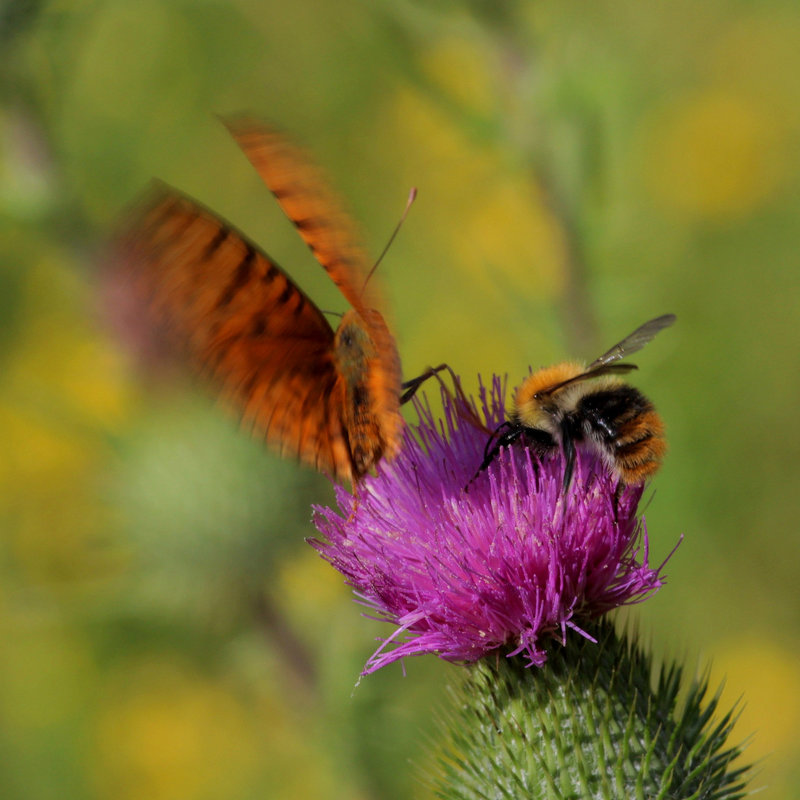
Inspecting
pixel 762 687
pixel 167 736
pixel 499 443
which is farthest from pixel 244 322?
pixel 167 736

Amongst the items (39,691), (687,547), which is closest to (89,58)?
(39,691)

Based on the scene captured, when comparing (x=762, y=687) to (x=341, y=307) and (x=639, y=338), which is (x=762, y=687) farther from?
(x=639, y=338)

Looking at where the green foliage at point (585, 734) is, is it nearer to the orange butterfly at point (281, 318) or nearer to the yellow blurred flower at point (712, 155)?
the orange butterfly at point (281, 318)

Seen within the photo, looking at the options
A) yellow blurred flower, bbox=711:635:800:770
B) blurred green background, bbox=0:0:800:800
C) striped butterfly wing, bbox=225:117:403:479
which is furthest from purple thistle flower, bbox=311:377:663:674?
yellow blurred flower, bbox=711:635:800:770

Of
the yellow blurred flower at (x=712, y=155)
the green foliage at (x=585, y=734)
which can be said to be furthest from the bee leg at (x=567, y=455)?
the yellow blurred flower at (x=712, y=155)

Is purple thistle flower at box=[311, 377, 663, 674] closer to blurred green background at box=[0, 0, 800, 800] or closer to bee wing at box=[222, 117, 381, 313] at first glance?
bee wing at box=[222, 117, 381, 313]

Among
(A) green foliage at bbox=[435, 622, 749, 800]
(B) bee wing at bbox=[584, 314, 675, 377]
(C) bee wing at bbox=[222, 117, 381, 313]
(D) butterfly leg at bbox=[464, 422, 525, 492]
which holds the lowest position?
(A) green foliage at bbox=[435, 622, 749, 800]

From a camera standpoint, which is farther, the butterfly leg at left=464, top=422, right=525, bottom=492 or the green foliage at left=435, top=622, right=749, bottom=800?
the butterfly leg at left=464, top=422, right=525, bottom=492
